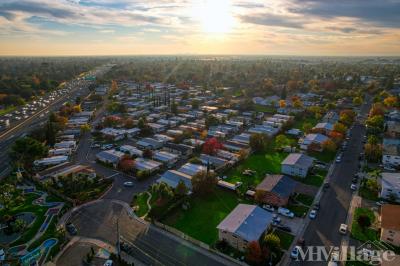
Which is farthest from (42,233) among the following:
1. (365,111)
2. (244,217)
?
(365,111)

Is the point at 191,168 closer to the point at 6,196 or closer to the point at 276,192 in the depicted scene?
the point at 276,192

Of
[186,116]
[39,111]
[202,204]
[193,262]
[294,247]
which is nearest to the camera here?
[193,262]

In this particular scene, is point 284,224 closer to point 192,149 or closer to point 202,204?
point 202,204

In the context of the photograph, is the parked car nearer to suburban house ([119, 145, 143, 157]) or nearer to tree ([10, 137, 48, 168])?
suburban house ([119, 145, 143, 157])

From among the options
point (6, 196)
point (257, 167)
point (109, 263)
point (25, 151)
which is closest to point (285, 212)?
point (257, 167)

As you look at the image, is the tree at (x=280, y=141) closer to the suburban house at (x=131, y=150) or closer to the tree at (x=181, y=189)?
the tree at (x=181, y=189)

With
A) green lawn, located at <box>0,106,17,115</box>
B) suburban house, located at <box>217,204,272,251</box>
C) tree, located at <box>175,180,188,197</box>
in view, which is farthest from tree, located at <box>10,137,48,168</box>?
green lawn, located at <box>0,106,17,115</box>
